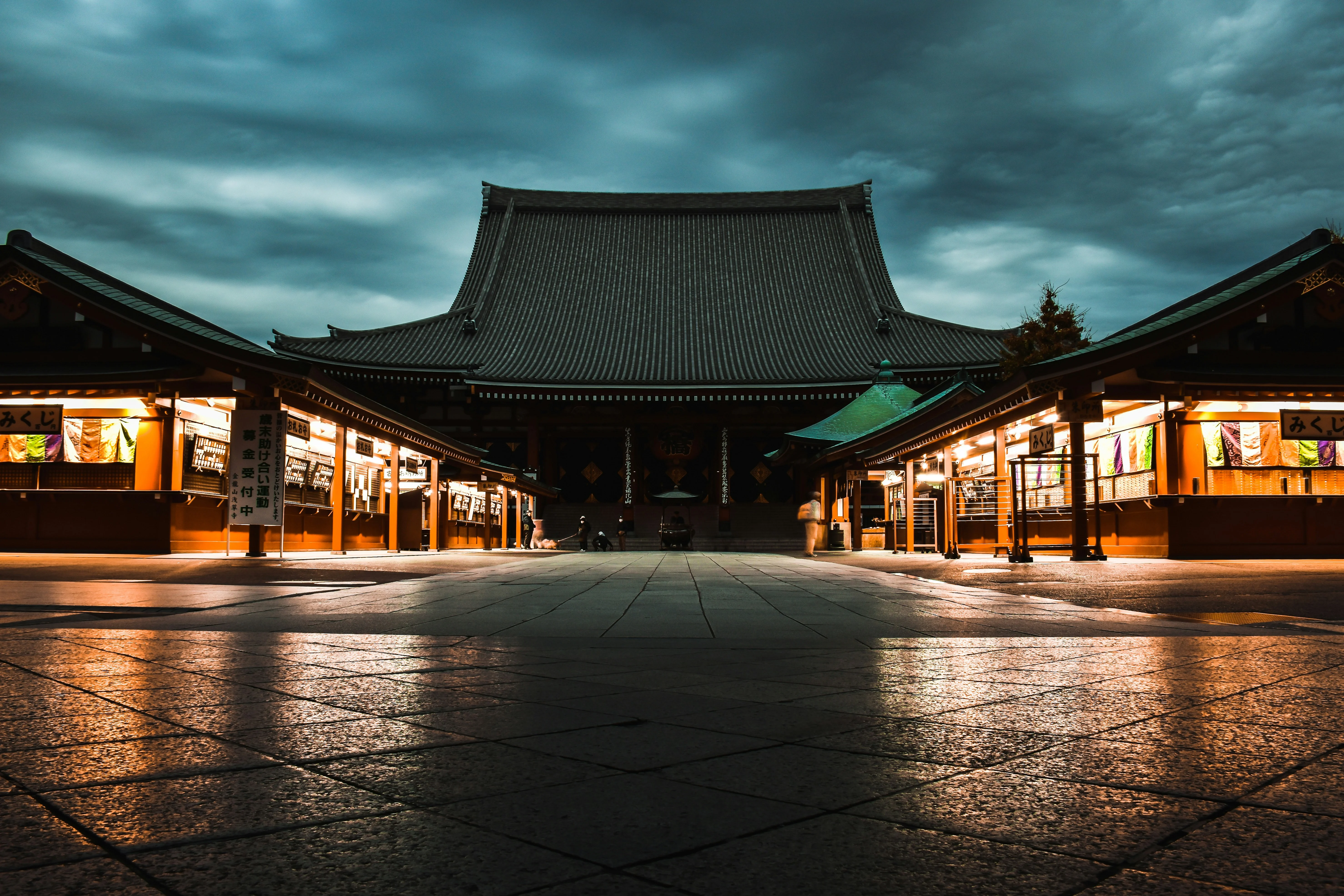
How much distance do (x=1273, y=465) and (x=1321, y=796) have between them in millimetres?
13214

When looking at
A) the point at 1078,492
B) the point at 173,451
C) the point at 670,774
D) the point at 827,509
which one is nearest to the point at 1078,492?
the point at 1078,492

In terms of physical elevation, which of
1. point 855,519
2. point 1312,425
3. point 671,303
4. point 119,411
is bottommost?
point 855,519

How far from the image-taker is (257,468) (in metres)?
12.1

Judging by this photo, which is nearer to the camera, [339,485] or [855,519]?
[339,485]

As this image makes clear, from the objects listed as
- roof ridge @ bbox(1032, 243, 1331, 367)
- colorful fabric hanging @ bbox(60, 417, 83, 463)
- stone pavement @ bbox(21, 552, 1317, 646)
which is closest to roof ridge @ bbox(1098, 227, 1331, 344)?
roof ridge @ bbox(1032, 243, 1331, 367)

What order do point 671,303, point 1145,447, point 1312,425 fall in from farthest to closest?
point 671,303 < point 1145,447 < point 1312,425

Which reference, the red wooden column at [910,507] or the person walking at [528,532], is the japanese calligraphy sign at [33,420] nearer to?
the person walking at [528,532]

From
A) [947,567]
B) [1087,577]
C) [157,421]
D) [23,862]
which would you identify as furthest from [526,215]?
[23,862]

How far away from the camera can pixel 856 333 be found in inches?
1193

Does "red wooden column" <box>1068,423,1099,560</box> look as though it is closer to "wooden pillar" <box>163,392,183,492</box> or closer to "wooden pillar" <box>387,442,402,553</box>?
"wooden pillar" <box>387,442,402,553</box>

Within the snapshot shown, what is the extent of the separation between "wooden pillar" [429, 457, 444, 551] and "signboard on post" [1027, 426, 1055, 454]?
45.5 ft

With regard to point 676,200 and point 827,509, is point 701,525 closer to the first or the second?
point 827,509

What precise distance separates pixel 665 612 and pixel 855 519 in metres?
17.5

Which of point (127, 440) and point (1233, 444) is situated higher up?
point (127, 440)
